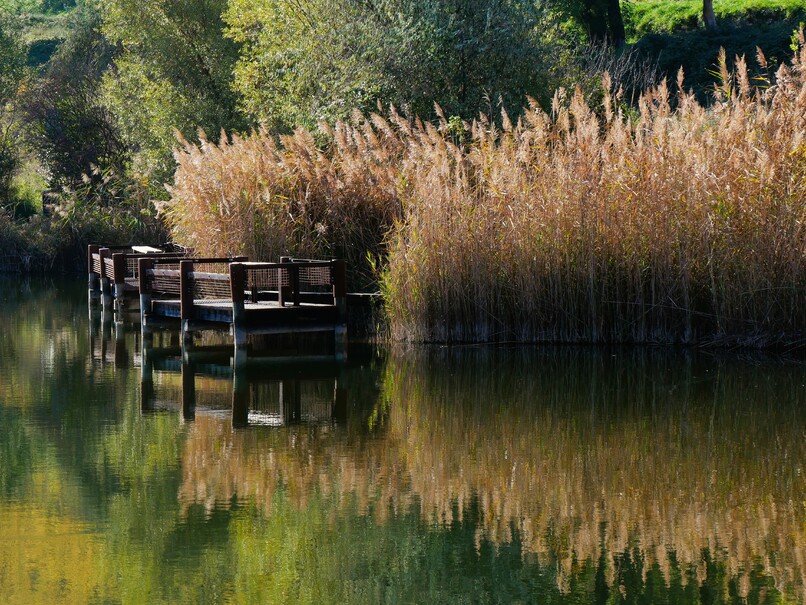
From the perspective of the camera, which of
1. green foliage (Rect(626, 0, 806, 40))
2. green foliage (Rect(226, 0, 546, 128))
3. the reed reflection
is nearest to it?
the reed reflection

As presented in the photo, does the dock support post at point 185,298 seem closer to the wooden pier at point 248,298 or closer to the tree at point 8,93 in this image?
the wooden pier at point 248,298

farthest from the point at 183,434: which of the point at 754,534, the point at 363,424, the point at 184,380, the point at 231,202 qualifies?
the point at 231,202

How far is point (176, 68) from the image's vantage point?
28.9 meters

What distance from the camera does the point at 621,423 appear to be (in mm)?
9195

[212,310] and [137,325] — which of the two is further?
[137,325]

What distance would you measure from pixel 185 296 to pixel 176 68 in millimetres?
16599

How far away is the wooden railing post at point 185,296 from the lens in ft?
44.1

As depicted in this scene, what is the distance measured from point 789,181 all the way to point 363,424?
5.28 m

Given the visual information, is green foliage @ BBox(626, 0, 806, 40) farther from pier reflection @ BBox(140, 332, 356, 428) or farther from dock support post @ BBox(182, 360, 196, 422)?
dock support post @ BBox(182, 360, 196, 422)

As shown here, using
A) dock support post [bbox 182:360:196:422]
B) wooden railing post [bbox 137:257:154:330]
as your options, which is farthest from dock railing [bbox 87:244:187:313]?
dock support post [bbox 182:360:196:422]

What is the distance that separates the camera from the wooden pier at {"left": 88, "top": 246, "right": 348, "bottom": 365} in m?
13.1

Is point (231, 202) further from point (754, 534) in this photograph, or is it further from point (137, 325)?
point (754, 534)

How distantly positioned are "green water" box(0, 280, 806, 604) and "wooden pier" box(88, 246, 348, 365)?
1122 millimetres

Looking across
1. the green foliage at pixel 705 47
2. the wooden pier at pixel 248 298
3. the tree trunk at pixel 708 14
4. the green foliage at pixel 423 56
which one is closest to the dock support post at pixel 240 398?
the wooden pier at pixel 248 298
